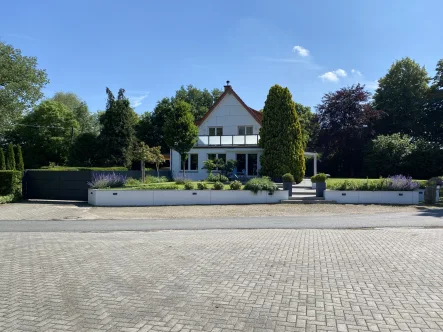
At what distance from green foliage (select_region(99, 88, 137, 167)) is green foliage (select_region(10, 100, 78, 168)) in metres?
14.9

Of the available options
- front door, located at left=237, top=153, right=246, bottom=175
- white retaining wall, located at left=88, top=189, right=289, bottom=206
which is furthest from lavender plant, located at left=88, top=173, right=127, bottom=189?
front door, located at left=237, top=153, right=246, bottom=175

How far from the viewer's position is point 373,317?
172 inches

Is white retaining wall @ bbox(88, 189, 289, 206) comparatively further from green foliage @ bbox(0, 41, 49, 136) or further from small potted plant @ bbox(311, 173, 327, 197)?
green foliage @ bbox(0, 41, 49, 136)

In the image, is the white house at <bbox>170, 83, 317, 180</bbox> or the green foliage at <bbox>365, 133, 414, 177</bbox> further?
the green foliage at <bbox>365, 133, 414, 177</bbox>

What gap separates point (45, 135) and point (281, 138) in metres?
37.3

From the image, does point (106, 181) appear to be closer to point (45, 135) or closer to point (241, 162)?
point (241, 162)

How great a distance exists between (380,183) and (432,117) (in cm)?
2835

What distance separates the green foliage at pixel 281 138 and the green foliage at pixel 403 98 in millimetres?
21816

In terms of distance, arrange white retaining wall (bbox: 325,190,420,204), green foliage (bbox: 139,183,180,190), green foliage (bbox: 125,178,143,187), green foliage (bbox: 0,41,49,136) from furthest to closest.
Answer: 1. green foliage (bbox: 0,41,49,136)
2. green foliage (bbox: 125,178,143,187)
3. green foliage (bbox: 139,183,180,190)
4. white retaining wall (bbox: 325,190,420,204)

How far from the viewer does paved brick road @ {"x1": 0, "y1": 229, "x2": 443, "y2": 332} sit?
428 cm

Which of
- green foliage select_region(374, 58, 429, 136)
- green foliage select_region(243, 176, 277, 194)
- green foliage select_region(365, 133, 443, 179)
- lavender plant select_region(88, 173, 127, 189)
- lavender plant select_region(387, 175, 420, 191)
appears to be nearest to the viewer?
lavender plant select_region(387, 175, 420, 191)

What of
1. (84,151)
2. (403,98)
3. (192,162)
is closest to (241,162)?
(192,162)

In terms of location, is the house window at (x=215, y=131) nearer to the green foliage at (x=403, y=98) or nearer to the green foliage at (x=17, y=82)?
the green foliage at (x=17, y=82)

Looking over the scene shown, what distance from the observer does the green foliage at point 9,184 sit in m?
20.5
